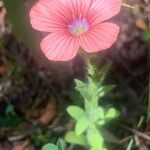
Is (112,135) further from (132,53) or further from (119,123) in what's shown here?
(132,53)

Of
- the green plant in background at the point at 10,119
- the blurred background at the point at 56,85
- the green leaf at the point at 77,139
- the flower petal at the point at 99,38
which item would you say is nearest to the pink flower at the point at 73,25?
the flower petal at the point at 99,38

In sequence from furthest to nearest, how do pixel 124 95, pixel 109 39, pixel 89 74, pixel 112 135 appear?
pixel 124 95
pixel 112 135
pixel 89 74
pixel 109 39

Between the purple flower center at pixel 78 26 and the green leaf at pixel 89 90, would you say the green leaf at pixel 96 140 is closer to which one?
the green leaf at pixel 89 90

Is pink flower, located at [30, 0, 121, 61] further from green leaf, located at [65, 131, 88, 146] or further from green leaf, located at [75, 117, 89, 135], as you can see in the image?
green leaf, located at [65, 131, 88, 146]

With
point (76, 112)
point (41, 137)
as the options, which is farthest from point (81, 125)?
point (41, 137)

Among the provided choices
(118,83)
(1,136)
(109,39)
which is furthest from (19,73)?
(109,39)

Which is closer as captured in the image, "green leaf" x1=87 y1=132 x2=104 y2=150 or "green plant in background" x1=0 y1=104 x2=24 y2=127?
"green leaf" x1=87 y1=132 x2=104 y2=150

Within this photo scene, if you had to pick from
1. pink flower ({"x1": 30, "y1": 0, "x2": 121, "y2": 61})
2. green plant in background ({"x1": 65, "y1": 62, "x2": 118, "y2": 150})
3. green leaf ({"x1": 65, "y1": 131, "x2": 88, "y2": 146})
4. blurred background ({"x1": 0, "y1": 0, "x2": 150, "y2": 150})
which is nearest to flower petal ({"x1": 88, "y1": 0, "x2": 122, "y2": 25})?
pink flower ({"x1": 30, "y1": 0, "x2": 121, "y2": 61})
